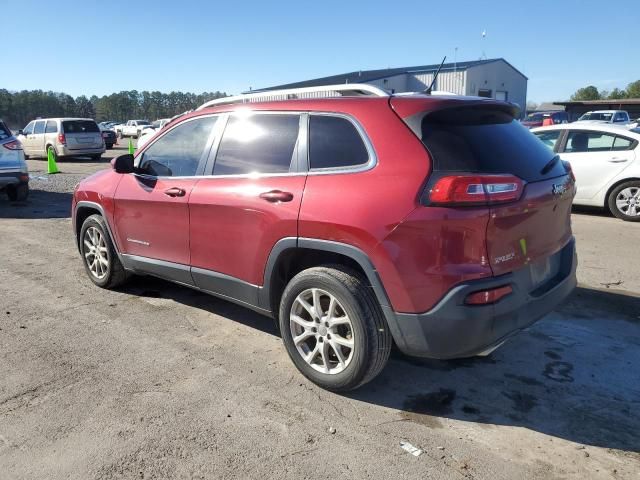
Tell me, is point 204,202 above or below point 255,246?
above

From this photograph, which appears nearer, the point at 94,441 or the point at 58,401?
the point at 94,441

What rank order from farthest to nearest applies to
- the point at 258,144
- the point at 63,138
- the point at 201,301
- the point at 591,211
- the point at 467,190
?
the point at 63,138 → the point at 591,211 → the point at 201,301 → the point at 258,144 → the point at 467,190

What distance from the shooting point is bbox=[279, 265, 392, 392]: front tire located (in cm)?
314

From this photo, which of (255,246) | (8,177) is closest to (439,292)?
(255,246)

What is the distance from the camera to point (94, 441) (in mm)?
2924

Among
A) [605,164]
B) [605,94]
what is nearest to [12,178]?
[605,164]

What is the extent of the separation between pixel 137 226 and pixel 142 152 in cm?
69

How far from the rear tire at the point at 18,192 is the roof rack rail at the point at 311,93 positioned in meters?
8.57

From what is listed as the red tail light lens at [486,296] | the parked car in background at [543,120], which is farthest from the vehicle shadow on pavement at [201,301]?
the parked car in background at [543,120]

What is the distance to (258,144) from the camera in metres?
3.87

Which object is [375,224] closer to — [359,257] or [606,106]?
[359,257]

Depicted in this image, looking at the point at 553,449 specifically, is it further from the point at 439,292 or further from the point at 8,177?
the point at 8,177

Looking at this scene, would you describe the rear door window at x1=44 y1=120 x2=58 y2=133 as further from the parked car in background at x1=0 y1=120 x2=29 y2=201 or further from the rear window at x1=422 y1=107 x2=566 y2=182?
the rear window at x1=422 y1=107 x2=566 y2=182

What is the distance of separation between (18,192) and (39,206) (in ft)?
2.26
